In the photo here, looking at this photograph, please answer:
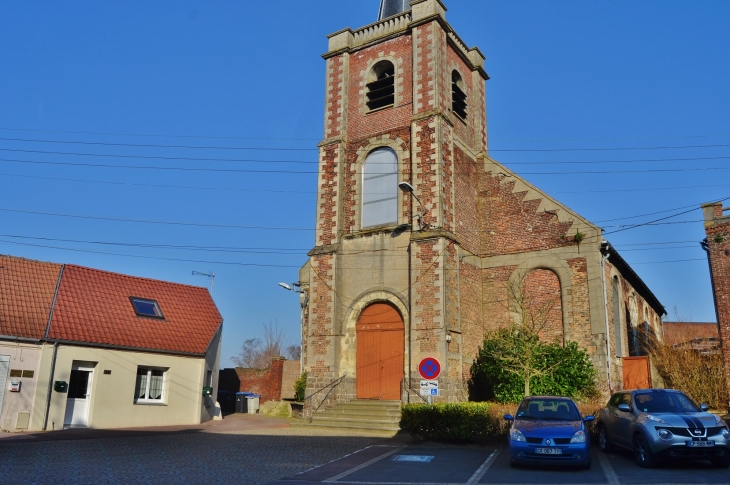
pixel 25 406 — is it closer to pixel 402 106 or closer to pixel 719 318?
pixel 402 106

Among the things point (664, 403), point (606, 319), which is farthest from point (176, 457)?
point (606, 319)

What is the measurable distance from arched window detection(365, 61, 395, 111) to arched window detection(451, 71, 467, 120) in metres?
2.49

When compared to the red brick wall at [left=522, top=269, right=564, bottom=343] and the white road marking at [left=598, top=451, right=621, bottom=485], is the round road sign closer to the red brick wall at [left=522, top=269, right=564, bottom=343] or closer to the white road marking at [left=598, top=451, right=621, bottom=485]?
the white road marking at [left=598, top=451, right=621, bottom=485]

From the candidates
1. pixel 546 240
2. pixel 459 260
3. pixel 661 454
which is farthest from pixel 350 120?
pixel 661 454

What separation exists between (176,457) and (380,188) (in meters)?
13.0

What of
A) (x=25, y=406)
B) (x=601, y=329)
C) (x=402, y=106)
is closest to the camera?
(x=25, y=406)

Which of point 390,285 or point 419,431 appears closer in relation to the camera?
point 419,431

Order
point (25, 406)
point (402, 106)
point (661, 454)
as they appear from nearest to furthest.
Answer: point (661, 454) < point (25, 406) < point (402, 106)

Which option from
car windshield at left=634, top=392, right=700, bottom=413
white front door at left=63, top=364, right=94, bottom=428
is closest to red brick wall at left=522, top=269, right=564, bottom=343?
car windshield at left=634, top=392, right=700, bottom=413

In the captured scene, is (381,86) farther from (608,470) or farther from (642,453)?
(608,470)

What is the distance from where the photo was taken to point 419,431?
16953 mm

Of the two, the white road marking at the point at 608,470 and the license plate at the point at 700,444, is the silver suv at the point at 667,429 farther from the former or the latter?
the white road marking at the point at 608,470

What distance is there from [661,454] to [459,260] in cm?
1115

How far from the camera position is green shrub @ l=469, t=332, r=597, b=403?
19.7m
